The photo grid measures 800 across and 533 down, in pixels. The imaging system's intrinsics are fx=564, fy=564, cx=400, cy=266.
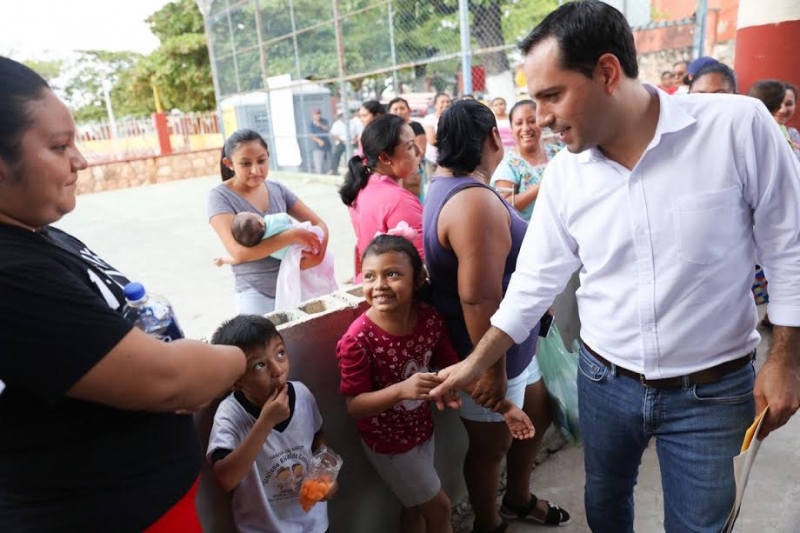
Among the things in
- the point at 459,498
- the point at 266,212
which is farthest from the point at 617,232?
the point at 266,212

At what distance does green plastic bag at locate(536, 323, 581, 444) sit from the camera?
242cm

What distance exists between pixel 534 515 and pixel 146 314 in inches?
74.8

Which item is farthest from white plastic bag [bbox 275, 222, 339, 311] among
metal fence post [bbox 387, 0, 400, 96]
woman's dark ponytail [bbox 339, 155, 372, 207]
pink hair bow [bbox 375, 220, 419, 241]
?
metal fence post [bbox 387, 0, 400, 96]

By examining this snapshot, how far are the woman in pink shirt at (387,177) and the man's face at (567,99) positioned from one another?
3.86ft

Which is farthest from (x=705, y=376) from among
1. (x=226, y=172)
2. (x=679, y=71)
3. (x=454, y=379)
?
(x=679, y=71)

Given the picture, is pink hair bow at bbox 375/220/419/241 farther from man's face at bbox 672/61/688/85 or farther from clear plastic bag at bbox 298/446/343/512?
man's face at bbox 672/61/688/85

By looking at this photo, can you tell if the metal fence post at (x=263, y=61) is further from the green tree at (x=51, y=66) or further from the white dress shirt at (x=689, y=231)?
the green tree at (x=51, y=66)

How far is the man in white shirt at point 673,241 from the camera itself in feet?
4.41

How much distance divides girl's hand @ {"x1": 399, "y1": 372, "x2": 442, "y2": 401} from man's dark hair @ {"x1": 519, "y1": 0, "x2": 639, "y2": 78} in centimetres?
93

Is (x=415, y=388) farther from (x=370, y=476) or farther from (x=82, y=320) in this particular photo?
(x=82, y=320)

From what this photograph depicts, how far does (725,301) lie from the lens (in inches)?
55.8

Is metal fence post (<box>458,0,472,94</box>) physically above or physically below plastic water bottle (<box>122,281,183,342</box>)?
above

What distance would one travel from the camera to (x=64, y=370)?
0.90 metres

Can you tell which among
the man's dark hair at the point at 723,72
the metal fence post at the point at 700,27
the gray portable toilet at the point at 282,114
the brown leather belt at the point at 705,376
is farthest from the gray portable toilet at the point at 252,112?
the brown leather belt at the point at 705,376
